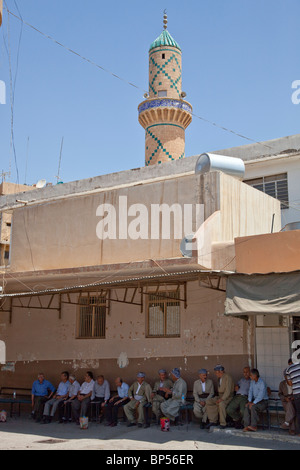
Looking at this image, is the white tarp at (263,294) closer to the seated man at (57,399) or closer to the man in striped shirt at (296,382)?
the man in striped shirt at (296,382)

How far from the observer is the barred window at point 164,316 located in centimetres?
1192

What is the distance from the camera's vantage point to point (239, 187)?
37.2 feet

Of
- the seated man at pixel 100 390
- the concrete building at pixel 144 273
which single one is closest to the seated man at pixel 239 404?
the concrete building at pixel 144 273

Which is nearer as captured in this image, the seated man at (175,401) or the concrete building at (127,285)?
the seated man at (175,401)

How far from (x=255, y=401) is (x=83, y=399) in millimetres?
4161

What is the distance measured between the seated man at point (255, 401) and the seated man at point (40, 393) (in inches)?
205

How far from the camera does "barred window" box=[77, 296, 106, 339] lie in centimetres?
1308

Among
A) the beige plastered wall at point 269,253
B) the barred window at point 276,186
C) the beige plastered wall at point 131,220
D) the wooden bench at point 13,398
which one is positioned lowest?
the wooden bench at point 13,398

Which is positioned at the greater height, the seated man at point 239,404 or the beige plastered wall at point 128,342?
the beige plastered wall at point 128,342

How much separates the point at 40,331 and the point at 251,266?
259 inches

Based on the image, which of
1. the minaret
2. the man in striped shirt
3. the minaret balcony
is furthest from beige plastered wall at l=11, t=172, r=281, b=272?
the minaret balcony
